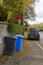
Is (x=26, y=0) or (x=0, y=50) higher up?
(x=26, y=0)

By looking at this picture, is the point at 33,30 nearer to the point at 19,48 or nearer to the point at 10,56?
the point at 19,48

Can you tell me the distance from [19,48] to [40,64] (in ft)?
18.5

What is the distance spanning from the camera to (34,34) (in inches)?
1422

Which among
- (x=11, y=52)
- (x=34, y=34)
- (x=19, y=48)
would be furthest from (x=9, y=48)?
(x=34, y=34)

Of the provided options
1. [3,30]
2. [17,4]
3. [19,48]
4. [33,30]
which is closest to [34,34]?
[33,30]

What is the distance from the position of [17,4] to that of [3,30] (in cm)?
1208

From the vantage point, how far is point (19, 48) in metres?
17.0

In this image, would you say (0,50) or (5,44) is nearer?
(0,50)

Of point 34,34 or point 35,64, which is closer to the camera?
point 35,64

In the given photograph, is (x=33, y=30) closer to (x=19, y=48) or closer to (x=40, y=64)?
(x=19, y=48)

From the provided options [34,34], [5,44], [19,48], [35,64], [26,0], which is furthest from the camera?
[34,34]

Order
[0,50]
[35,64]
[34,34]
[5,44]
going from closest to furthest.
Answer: [35,64], [0,50], [5,44], [34,34]

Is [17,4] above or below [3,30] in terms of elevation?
above

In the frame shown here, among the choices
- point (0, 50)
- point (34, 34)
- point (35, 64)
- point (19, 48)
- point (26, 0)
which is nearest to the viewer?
point (35, 64)
